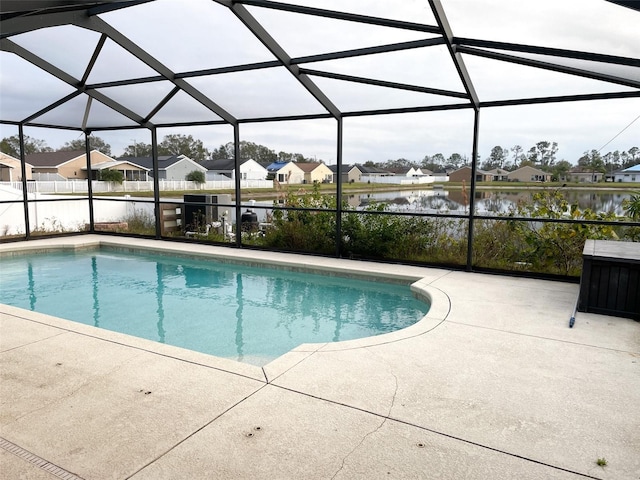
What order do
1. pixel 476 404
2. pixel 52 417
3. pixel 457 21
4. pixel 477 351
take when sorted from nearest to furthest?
pixel 52 417 < pixel 476 404 < pixel 477 351 < pixel 457 21

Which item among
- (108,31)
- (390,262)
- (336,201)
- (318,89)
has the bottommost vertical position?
(390,262)

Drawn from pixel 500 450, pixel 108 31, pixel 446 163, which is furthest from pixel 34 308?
pixel 446 163

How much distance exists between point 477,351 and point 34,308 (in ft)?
19.5

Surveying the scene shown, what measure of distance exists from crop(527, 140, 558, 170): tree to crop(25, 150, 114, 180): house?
13.0 meters

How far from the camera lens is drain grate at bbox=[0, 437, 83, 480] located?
217 cm

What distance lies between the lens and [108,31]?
20.1ft

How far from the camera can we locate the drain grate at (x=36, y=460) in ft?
7.13

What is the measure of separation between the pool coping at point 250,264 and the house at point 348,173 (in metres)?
1.61

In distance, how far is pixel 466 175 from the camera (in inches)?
290

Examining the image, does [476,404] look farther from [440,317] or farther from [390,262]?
[390,262]

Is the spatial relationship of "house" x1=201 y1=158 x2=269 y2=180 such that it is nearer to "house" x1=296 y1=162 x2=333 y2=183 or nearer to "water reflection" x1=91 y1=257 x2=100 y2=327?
"house" x1=296 y1=162 x2=333 y2=183

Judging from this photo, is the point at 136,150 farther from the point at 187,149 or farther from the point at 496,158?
the point at 496,158

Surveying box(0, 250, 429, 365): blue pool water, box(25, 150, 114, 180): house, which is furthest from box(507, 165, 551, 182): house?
box(25, 150, 114, 180): house

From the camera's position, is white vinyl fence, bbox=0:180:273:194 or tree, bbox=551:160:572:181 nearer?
tree, bbox=551:160:572:181
